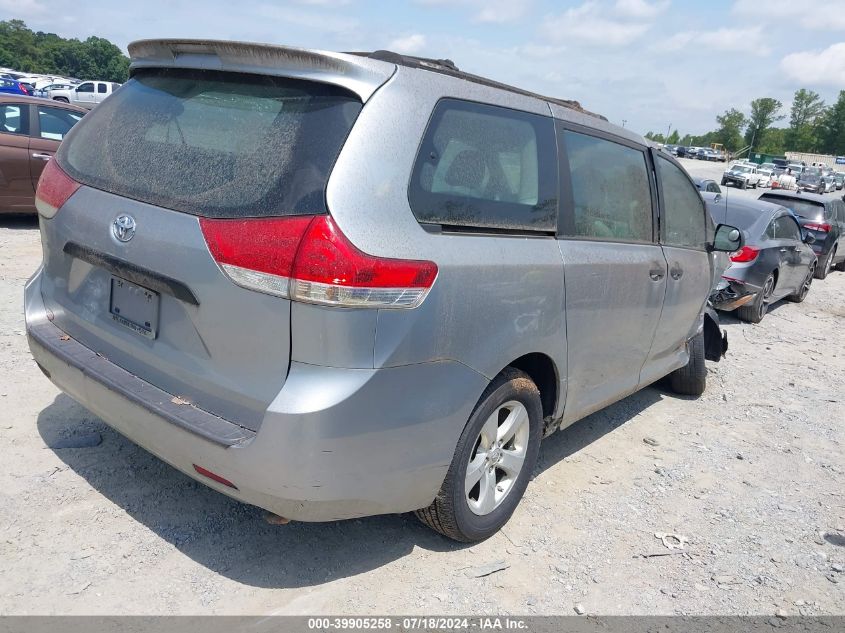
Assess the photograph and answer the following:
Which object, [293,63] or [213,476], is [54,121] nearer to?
[293,63]

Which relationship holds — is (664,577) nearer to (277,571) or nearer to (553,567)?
(553,567)

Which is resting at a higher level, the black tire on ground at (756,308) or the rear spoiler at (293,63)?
the rear spoiler at (293,63)

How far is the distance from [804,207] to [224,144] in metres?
13.8

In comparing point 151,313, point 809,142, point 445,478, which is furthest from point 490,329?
point 809,142

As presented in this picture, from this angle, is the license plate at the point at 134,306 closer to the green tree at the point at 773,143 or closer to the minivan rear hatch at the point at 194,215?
the minivan rear hatch at the point at 194,215

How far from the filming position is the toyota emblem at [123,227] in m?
2.64

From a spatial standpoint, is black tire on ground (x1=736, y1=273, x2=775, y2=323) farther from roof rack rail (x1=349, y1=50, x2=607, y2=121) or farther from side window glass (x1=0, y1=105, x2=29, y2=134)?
side window glass (x1=0, y1=105, x2=29, y2=134)

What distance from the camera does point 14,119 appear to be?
8617 millimetres

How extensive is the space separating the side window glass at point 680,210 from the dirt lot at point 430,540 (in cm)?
139

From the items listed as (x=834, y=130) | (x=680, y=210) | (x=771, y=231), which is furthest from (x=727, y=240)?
(x=834, y=130)

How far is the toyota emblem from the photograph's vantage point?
264 cm

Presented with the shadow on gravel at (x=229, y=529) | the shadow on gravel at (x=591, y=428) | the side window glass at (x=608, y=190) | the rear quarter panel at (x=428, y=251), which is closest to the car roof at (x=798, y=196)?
the shadow on gravel at (x=591, y=428)

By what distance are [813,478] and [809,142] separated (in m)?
136

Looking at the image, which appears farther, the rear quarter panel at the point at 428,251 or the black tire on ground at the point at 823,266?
the black tire on ground at the point at 823,266
